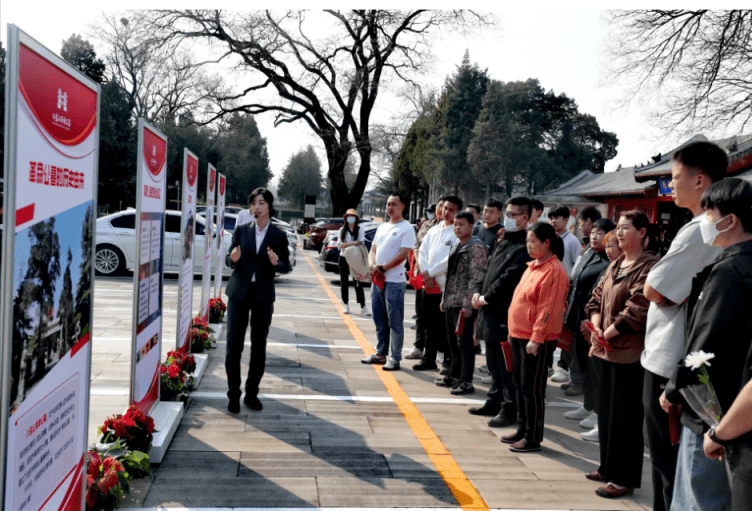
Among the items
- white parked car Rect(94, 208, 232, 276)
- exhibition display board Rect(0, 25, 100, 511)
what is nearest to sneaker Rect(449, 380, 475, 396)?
exhibition display board Rect(0, 25, 100, 511)

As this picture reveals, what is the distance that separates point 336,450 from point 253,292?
5.14 ft

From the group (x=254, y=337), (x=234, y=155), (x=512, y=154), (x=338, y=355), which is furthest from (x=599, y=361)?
(x=234, y=155)

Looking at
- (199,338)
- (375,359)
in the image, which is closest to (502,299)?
(375,359)

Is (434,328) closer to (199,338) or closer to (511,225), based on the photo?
(511,225)

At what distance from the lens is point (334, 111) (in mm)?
34156

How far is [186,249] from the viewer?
6375 millimetres

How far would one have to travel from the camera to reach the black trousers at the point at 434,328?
7.32m

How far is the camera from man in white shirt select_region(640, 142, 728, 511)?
3.04 metres

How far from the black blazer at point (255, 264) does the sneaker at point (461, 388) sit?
208 centimetres

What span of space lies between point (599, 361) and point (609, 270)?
62 centimetres

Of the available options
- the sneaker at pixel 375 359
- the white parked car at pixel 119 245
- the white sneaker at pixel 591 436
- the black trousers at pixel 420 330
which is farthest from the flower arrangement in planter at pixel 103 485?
the white parked car at pixel 119 245

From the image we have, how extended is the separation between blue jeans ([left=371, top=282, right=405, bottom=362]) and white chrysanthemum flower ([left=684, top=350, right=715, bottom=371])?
15.5 ft

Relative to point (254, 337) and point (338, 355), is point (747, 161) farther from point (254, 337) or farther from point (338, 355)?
point (254, 337)

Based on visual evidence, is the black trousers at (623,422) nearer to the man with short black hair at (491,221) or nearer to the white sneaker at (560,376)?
the man with short black hair at (491,221)
